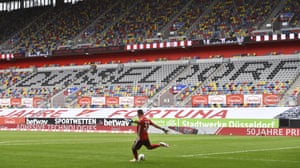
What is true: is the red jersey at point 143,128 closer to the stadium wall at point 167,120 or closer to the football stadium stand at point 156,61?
the stadium wall at point 167,120

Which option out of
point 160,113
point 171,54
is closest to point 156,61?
point 171,54

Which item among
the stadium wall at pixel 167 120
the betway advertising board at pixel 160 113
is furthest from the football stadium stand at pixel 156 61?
the stadium wall at pixel 167 120

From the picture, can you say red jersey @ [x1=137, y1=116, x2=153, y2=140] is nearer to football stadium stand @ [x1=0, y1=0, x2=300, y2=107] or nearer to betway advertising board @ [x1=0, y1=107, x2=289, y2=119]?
betway advertising board @ [x1=0, y1=107, x2=289, y2=119]

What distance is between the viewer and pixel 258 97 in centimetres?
5562

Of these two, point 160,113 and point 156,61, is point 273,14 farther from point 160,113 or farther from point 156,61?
point 160,113

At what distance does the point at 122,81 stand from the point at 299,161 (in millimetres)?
53494

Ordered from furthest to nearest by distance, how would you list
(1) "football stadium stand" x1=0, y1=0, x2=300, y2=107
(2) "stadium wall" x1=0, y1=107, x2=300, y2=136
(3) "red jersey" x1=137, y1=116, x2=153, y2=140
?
1. (1) "football stadium stand" x1=0, y1=0, x2=300, y2=107
2. (2) "stadium wall" x1=0, y1=107, x2=300, y2=136
3. (3) "red jersey" x1=137, y1=116, x2=153, y2=140

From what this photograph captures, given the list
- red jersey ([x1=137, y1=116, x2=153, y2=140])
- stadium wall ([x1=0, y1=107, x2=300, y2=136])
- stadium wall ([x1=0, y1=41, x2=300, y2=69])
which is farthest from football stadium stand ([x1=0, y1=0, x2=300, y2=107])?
red jersey ([x1=137, y1=116, x2=153, y2=140])

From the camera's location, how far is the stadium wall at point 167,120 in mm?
47359

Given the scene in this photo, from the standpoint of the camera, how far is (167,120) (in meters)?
53.0

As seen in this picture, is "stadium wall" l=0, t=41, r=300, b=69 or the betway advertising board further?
"stadium wall" l=0, t=41, r=300, b=69

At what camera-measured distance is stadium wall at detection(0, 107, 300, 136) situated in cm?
4736

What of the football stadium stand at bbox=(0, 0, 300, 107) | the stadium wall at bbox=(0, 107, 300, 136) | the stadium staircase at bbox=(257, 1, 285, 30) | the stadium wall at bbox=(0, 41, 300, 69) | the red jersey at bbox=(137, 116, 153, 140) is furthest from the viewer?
Result: the stadium wall at bbox=(0, 41, 300, 69)

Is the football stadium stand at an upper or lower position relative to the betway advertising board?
upper
